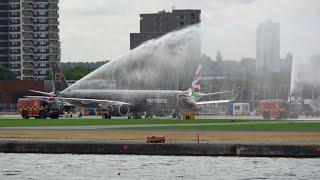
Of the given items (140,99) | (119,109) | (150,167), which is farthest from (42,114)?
(150,167)

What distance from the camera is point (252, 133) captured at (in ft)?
271

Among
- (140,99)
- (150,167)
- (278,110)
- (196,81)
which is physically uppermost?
(196,81)

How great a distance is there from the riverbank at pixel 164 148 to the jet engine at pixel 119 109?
74.2 metres

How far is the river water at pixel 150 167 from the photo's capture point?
57.0 m

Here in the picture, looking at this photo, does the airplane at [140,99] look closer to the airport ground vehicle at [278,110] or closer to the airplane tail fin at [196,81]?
the airplane tail fin at [196,81]

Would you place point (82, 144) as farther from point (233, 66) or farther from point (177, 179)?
point (233, 66)

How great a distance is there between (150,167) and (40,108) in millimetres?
88973

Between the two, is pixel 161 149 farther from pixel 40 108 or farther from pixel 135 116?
pixel 40 108

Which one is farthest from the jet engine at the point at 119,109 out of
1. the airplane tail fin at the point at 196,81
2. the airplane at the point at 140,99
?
the airplane tail fin at the point at 196,81

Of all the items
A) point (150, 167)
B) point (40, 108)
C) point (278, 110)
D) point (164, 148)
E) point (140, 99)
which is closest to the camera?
point (150, 167)

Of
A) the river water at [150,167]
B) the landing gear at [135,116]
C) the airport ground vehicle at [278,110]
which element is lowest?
the river water at [150,167]

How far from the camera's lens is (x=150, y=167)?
61.9m

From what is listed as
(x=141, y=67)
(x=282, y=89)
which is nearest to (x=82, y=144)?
(x=141, y=67)

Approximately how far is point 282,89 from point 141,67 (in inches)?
2516
